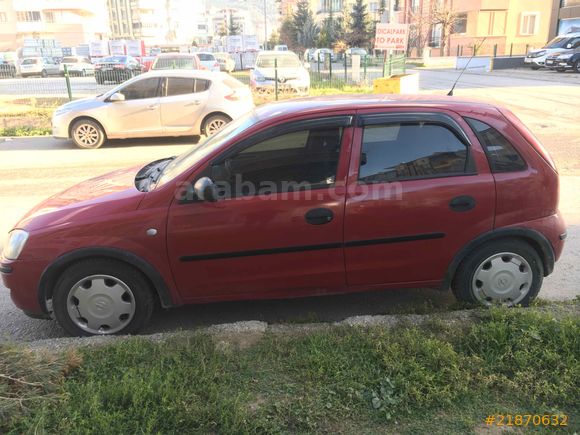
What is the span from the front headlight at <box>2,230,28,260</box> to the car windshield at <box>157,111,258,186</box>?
0.95 meters

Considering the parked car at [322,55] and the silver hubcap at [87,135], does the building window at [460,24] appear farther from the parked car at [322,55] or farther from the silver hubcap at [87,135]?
the silver hubcap at [87,135]

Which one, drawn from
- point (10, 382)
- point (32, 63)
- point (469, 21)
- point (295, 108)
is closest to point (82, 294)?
point (10, 382)

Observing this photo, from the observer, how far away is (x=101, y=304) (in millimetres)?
3475

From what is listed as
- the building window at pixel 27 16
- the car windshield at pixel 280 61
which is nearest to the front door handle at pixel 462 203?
the car windshield at pixel 280 61

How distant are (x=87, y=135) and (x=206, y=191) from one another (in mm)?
8877

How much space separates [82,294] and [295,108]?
195cm

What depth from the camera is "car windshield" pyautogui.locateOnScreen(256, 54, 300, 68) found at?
1834 cm

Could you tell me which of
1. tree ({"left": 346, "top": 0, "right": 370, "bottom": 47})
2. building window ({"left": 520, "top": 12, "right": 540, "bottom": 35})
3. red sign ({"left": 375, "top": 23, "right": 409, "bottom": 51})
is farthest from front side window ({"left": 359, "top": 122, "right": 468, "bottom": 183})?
tree ({"left": 346, "top": 0, "right": 370, "bottom": 47})

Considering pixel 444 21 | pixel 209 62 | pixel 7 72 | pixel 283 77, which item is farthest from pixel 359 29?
pixel 283 77

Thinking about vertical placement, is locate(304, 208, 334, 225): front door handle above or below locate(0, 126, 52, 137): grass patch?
above

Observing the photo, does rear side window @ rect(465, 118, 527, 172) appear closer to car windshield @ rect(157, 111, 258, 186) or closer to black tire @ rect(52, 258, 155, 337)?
car windshield @ rect(157, 111, 258, 186)

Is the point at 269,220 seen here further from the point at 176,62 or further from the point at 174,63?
the point at 176,62

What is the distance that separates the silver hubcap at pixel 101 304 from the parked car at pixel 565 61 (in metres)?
32.3

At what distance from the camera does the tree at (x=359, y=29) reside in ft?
191
